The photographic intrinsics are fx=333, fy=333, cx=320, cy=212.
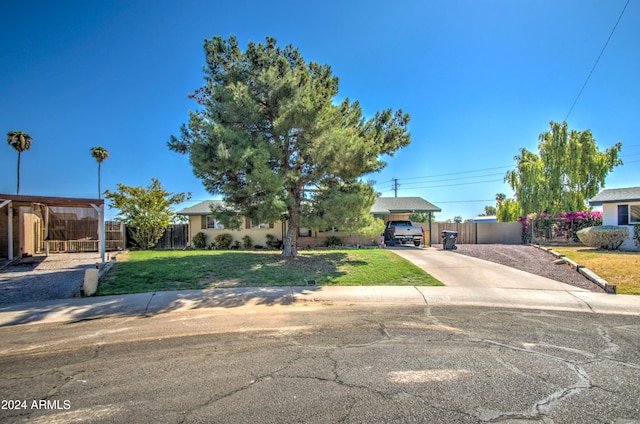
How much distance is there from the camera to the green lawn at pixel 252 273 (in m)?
9.41

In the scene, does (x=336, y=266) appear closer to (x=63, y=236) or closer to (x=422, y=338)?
(x=422, y=338)

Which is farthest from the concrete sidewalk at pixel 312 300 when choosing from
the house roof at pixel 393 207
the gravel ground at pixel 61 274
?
the house roof at pixel 393 207

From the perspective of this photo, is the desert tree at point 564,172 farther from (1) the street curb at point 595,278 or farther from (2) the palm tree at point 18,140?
(2) the palm tree at point 18,140

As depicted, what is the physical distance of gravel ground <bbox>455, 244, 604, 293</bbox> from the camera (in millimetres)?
10062

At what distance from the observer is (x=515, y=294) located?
870cm

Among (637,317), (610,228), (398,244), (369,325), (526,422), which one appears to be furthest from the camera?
(398,244)

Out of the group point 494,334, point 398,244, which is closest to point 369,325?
point 494,334

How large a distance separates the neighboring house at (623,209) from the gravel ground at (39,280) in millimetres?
24820

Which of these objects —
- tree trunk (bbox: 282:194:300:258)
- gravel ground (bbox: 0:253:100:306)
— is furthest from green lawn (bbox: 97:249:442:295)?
gravel ground (bbox: 0:253:100:306)

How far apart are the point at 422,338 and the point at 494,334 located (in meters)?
1.29

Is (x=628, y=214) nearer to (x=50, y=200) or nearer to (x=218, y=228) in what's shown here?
(x=218, y=228)

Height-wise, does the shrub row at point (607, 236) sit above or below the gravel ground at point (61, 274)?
above

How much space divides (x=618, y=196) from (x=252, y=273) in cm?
2147

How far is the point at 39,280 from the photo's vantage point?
1000cm
